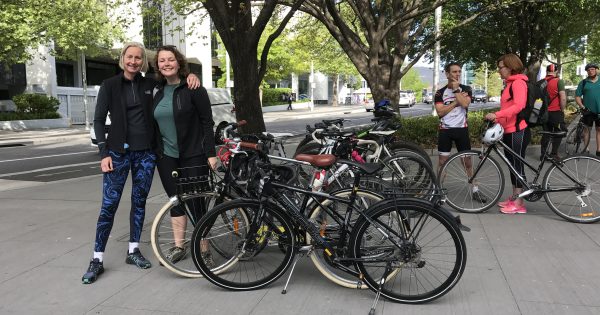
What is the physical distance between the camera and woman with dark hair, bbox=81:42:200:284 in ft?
13.5

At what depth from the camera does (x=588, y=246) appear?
184 inches

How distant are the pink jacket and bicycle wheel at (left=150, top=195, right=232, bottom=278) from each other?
142 inches

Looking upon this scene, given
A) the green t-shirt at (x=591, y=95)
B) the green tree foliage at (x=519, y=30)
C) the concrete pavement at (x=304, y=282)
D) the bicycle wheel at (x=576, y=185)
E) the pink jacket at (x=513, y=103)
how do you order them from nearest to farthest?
the concrete pavement at (x=304, y=282) → the bicycle wheel at (x=576, y=185) → the pink jacket at (x=513, y=103) → the green t-shirt at (x=591, y=95) → the green tree foliage at (x=519, y=30)

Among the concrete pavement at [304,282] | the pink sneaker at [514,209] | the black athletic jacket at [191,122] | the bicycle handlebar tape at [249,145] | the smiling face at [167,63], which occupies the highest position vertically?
the smiling face at [167,63]

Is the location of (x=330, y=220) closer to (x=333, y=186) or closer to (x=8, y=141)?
(x=333, y=186)

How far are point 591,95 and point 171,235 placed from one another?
28.5 ft

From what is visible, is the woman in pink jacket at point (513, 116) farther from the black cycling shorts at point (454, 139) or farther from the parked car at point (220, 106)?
the parked car at point (220, 106)

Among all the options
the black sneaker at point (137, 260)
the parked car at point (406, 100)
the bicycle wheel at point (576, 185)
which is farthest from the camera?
the parked car at point (406, 100)

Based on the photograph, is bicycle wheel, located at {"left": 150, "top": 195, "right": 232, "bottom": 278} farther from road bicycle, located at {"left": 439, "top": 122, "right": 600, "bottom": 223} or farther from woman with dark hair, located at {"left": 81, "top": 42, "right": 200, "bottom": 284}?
road bicycle, located at {"left": 439, "top": 122, "right": 600, "bottom": 223}

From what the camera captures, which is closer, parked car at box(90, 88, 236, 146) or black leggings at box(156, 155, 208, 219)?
black leggings at box(156, 155, 208, 219)

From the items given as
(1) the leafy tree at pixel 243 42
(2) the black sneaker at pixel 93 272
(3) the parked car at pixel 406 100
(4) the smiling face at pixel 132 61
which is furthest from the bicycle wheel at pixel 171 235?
(3) the parked car at pixel 406 100

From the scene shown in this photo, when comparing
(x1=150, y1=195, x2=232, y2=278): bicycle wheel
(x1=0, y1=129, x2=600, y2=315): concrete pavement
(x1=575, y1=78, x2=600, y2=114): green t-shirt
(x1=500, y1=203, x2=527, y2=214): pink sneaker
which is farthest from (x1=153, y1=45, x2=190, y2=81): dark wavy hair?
(x1=575, y1=78, x2=600, y2=114): green t-shirt

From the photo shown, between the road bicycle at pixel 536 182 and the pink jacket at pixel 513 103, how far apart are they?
260 millimetres

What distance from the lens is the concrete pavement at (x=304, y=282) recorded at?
11.5 feet
